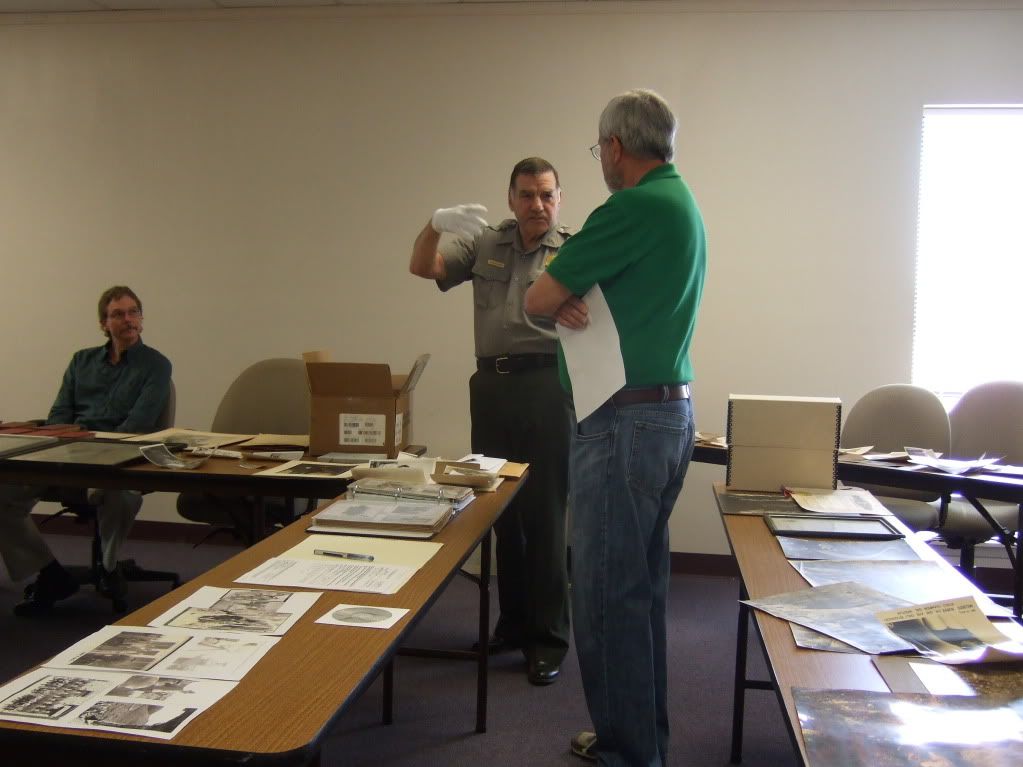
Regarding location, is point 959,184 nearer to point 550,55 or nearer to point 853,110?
point 853,110

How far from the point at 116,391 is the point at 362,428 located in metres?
1.53

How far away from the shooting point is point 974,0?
3.74 meters

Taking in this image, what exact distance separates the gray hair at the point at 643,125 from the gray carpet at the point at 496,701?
141cm

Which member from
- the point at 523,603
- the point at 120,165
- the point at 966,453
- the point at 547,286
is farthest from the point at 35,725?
the point at 120,165

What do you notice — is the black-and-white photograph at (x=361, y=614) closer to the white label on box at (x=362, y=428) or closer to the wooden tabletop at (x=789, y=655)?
the wooden tabletop at (x=789, y=655)

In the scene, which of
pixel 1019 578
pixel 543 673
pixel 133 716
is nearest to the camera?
pixel 133 716

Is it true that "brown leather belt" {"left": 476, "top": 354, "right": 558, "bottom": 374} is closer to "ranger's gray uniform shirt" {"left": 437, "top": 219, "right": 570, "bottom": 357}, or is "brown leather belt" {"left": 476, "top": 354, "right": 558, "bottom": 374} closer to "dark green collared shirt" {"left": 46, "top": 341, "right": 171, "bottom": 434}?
"ranger's gray uniform shirt" {"left": 437, "top": 219, "right": 570, "bottom": 357}

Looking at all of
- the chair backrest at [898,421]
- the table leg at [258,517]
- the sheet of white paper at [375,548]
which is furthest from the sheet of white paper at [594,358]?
the chair backrest at [898,421]

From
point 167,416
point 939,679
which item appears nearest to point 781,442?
point 939,679

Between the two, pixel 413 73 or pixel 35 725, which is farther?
pixel 413 73

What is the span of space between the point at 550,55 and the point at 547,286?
2628mm

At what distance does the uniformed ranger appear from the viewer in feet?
8.90

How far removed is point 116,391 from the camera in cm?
347

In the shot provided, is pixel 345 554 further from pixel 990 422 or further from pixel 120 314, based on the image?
pixel 990 422
